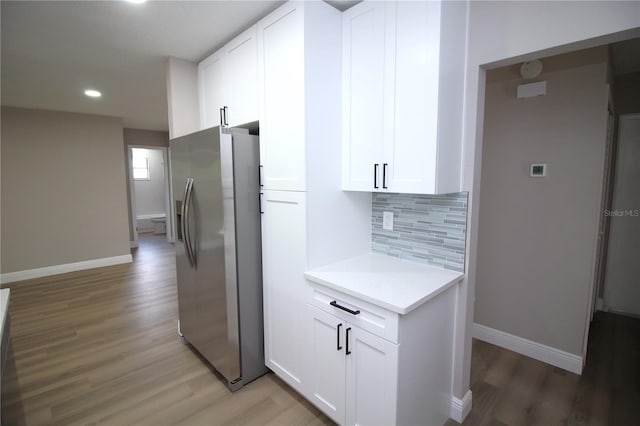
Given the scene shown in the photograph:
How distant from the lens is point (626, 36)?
136cm

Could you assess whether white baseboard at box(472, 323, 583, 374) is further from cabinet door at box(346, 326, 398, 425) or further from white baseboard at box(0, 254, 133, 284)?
white baseboard at box(0, 254, 133, 284)

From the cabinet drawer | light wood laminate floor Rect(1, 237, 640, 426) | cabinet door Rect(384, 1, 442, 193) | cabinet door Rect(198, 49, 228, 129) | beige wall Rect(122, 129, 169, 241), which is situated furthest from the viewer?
beige wall Rect(122, 129, 169, 241)

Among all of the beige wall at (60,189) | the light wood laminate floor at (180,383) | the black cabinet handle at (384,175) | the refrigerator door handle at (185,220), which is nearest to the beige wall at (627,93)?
the light wood laminate floor at (180,383)

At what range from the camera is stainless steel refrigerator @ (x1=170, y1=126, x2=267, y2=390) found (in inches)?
84.7

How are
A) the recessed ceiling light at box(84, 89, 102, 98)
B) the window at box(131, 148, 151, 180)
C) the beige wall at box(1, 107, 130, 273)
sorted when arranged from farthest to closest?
the window at box(131, 148, 151, 180) → the beige wall at box(1, 107, 130, 273) → the recessed ceiling light at box(84, 89, 102, 98)

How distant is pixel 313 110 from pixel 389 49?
1.80 ft

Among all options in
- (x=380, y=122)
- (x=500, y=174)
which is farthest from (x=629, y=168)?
(x=380, y=122)

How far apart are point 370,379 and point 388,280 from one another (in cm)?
53

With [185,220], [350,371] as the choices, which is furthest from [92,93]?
[350,371]

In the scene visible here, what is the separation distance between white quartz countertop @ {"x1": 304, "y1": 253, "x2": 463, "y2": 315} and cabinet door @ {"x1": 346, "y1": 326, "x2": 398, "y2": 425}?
0.21m

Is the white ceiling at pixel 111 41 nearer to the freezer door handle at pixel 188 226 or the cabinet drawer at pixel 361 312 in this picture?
the freezer door handle at pixel 188 226

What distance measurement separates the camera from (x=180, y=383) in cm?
237

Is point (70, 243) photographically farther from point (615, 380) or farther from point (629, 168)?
point (629, 168)

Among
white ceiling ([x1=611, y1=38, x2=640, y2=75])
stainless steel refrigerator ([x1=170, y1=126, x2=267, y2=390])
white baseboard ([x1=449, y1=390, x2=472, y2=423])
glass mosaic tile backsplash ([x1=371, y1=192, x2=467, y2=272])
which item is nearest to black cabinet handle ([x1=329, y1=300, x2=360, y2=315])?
glass mosaic tile backsplash ([x1=371, y1=192, x2=467, y2=272])
